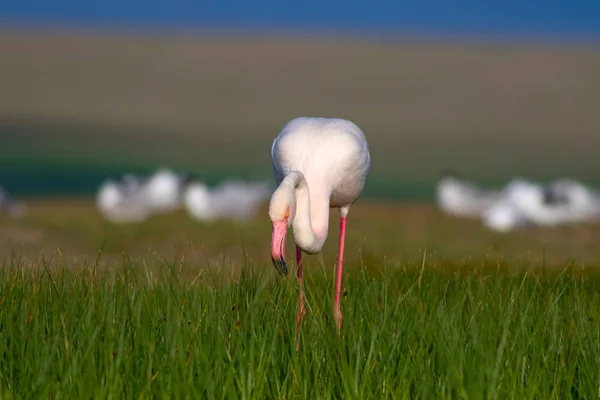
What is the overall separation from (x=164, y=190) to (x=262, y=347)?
21317 millimetres

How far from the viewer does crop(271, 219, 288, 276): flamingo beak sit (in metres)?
5.96

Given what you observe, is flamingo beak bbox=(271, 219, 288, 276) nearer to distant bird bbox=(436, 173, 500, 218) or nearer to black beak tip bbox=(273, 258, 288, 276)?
black beak tip bbox=(273, 258, 288, 276)

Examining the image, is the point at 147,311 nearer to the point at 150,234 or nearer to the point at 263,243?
the point at 263,243

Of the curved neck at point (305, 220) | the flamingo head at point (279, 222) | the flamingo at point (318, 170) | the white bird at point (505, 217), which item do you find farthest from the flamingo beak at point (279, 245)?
the white bird at point (505, 217)

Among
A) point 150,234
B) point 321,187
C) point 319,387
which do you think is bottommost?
point 150,234

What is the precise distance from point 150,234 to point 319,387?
1389cm

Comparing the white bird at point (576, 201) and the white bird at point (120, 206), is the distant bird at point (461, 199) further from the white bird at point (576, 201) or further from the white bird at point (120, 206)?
the white bird at point (120, 206)

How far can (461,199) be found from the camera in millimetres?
25000

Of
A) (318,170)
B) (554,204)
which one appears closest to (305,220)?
(318,170)

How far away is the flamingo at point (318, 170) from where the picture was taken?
6547mm

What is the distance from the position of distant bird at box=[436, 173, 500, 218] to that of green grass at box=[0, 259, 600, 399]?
18184 millimetres

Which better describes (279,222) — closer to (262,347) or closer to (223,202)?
(262,347)

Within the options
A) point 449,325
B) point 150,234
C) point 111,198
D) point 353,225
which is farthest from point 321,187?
point 111,198

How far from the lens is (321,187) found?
7176mm
